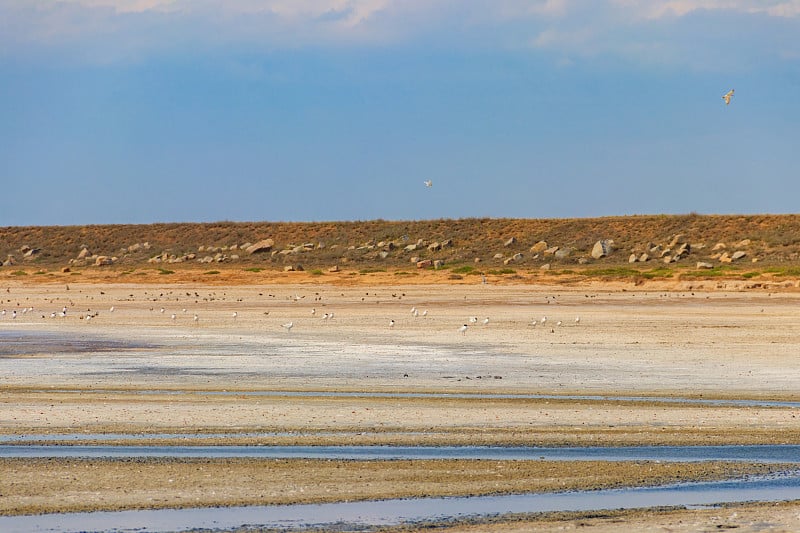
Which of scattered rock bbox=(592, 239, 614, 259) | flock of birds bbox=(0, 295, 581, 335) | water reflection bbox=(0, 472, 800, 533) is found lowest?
scattered rock bbox=(592, 239, 614, 259)

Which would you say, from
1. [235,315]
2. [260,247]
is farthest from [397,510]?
[260,247]

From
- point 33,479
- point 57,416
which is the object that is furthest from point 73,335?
point 33,479

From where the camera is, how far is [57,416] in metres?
16.1

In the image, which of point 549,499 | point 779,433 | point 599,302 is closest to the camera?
point 549,499

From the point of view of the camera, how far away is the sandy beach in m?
14.7

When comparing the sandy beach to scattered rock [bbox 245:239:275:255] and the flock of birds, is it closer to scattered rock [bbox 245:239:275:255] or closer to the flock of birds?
the flock of birds

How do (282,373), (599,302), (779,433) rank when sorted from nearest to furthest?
(779,433)
(282,373)
(599,302)

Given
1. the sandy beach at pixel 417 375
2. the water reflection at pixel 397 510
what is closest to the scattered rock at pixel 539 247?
the sandy beach at pixel 417 375

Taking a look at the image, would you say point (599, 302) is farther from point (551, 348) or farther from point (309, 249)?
point (309, 249)

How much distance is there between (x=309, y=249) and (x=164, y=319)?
120 ft

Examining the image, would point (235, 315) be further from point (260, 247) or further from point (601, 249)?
point (260, 247)

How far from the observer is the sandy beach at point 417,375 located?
1466cm

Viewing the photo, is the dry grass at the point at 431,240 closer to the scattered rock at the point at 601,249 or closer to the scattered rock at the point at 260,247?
the scattered rock at the point at 601,249

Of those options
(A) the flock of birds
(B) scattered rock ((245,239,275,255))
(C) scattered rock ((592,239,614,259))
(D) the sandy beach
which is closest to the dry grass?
(C) scattered rock ((592,239,614,259))
